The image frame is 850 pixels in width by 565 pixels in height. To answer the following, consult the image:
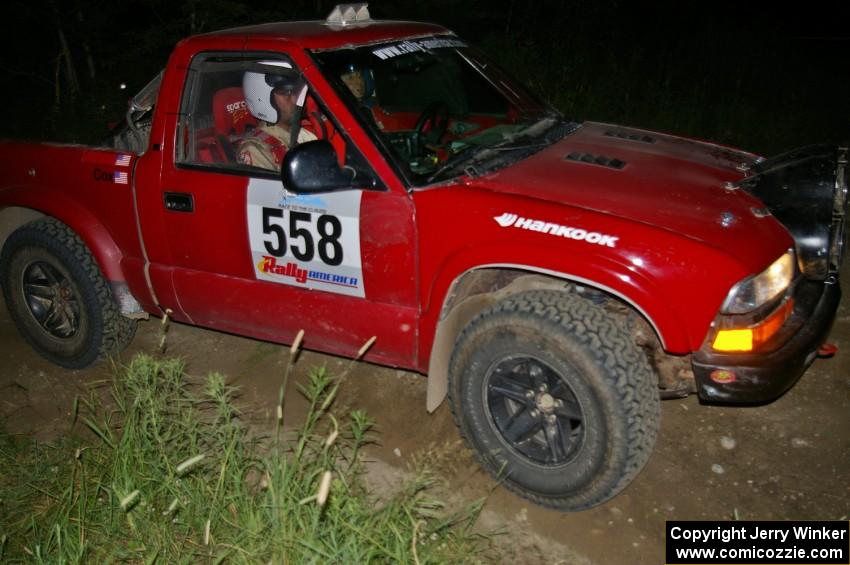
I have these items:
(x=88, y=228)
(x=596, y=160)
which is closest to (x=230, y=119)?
(x=88, y=228)

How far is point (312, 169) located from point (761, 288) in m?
1.84

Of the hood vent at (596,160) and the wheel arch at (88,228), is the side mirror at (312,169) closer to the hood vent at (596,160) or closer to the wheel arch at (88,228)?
the hood vent at (596,160)

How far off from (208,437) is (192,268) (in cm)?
100

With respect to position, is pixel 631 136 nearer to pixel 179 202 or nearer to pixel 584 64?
pixel 179 202

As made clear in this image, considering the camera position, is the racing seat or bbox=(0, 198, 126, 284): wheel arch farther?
bbox=(0, 198, 126, 284): wheel arch

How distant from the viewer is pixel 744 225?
2.96m

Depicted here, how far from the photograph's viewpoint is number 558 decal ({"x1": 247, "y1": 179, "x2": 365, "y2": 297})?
3.26 meters

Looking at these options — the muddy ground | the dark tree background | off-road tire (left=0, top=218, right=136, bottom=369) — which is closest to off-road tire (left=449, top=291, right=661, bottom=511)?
the muddy ground

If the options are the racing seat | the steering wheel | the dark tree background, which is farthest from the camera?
the dark tree background

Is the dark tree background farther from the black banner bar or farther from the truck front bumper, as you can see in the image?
the black banner bar

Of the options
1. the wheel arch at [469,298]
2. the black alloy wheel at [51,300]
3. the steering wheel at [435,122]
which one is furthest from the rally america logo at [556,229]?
the black alloy wheel at [51,300]

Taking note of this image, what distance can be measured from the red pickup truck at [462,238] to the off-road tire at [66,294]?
18 mm

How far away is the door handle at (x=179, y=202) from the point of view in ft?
11.9

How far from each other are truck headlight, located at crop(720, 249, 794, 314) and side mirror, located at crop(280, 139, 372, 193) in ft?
5.35
